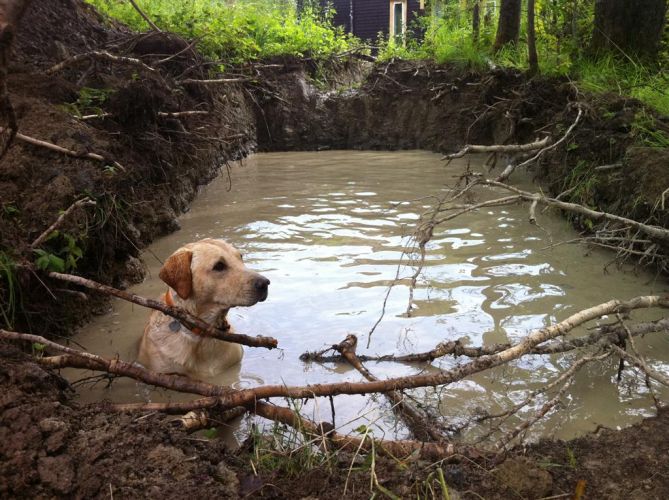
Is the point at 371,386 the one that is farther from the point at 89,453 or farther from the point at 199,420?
the point at 89,453

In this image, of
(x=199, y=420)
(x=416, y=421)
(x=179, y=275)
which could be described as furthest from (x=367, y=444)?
(x=179, y=275)

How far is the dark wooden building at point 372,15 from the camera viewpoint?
23545mm

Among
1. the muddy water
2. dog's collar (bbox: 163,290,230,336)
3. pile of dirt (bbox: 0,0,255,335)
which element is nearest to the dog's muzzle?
dog's collar (bbox: 163,290,230,336)

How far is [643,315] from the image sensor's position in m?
4.31

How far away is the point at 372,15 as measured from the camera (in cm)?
2375

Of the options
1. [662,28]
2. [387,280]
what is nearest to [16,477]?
[387,280]

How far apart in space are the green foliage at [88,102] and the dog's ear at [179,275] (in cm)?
274

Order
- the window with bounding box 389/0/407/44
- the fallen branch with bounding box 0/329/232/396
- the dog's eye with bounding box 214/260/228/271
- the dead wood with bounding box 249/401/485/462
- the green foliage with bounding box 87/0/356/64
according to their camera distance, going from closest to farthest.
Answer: the dead wood with bounding box 249/401/485/462 < the fallen branch with bounding box 0/329/232/396 < the dog's eye with bounding box 214/260/228/271 < the green foliage with bounding box 87/0/356/64 < the window with bounding box 389/0/407/44

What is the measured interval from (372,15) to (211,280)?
2269 centimetres

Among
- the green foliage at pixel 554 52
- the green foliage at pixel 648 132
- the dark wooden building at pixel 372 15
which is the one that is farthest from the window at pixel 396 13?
the green foliage at pixel 648 132

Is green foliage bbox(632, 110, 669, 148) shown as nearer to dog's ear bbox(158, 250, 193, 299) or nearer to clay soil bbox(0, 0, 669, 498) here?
clay soil bbox(0, 0, 669, 498)

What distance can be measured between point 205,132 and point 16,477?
608cm

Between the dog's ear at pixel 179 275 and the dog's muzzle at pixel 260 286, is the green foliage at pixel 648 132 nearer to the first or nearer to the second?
the dog's muzzle at pixel 260 286

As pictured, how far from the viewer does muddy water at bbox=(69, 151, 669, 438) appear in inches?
137
